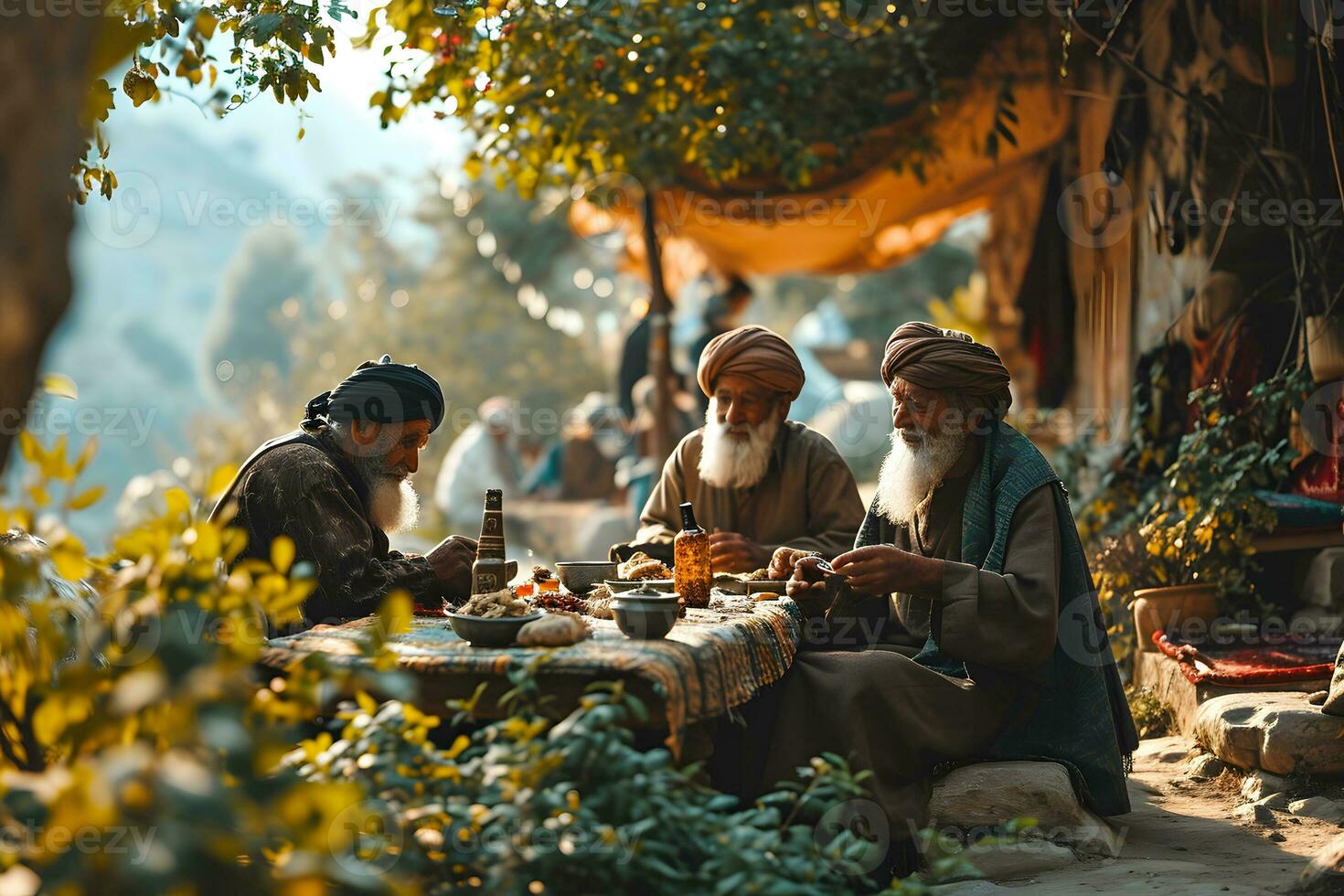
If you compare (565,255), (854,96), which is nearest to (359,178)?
(565,255)

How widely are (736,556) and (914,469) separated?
32.9 inches

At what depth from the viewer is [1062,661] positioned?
4.15 m

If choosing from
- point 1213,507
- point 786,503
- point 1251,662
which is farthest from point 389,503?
point 1213,507

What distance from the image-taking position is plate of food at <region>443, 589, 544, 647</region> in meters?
2.94

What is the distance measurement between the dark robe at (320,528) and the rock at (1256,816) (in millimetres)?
2997

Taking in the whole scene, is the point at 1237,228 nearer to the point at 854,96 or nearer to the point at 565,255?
the point at 854,96

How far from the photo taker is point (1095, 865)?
3783mm

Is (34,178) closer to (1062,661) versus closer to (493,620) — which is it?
(493,620)

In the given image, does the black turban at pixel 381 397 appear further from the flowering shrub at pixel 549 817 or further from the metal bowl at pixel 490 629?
the flowering shrub at pixel 549 817

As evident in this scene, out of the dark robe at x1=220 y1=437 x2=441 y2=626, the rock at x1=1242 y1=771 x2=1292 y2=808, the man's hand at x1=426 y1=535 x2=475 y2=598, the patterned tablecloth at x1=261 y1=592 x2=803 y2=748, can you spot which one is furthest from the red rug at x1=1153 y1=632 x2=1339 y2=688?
the dark robe at x1=220 y1=437 x2=441 y2=626

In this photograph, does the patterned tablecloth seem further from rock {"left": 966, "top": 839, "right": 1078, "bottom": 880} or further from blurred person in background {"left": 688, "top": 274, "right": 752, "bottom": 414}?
blurred person in background {"left": 688, "top": 274, "right": 752, "bottom": 414}

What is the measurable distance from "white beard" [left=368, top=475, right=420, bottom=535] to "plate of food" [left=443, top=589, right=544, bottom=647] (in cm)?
113

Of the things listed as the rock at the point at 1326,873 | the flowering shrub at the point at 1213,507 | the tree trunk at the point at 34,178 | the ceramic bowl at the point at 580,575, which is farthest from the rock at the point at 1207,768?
the tree trunk at the point at 34,178

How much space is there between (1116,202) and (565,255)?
20060 millimetres
